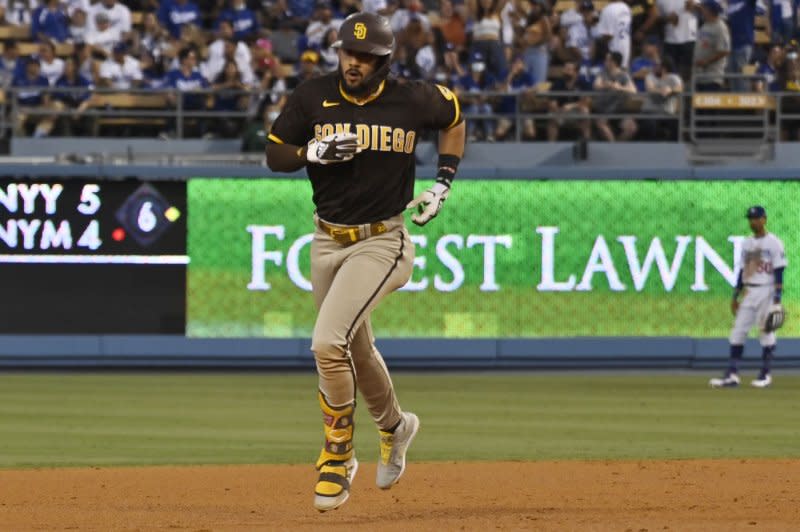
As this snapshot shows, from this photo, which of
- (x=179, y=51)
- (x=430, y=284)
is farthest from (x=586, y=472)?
(x=179, y=51)

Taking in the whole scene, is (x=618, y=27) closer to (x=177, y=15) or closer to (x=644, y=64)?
(x=644, y=64)

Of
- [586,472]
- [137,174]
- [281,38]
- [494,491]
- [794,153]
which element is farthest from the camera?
[281,38]

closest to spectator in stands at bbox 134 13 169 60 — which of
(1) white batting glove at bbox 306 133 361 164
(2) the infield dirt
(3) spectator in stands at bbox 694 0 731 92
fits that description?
(3) spectator in stands at bbox 694 0 731 92

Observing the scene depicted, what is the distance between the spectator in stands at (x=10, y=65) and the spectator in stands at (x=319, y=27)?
11.9 ft

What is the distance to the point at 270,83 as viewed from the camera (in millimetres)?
19422

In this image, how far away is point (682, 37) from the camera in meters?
20.2

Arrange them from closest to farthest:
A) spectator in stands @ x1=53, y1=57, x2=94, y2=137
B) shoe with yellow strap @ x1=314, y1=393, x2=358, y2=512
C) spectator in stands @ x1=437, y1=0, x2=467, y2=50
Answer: shoe with yellow strap @ x1=314, y1=393, x2=358, y2=512 < spectator in stands @ x1=53, y1=57, x2=94, y2=137 < spectator in stands @ x1=437, y1=0, x2=467, y2=50

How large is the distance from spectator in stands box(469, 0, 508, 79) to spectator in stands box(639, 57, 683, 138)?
72.6 inches

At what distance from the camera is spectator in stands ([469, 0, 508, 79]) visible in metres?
19.9

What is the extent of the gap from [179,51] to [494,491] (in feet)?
40.6

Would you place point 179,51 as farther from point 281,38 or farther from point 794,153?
point 794,153

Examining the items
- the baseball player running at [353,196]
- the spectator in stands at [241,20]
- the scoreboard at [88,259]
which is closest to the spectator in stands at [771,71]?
the spectator in stands at [241,20]

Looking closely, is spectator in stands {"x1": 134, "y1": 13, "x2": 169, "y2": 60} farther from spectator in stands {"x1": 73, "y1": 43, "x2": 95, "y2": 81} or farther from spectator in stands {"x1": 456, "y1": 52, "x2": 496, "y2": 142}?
spectator in stands {"x1": 456, "y1": 52, "x2": 496, "y2": 142}

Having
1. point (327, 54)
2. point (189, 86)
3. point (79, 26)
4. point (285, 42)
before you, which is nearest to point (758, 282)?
point (327, 54)
